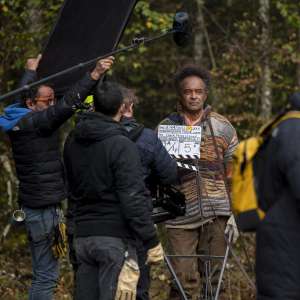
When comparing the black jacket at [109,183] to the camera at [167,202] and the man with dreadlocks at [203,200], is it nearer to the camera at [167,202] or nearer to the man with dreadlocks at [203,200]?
the camera at [167,202]

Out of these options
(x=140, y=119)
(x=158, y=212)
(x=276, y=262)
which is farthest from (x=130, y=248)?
(x=140, y=119)

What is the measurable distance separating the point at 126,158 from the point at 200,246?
1872 millimetres

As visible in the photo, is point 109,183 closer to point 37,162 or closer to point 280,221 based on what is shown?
point 37,162

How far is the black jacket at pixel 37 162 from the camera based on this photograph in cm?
692

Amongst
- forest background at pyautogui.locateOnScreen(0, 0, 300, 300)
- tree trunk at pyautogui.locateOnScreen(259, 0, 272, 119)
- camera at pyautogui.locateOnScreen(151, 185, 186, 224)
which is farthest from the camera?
tree trunk at pyautogui.locateOnScreen(259, 0, 272, 119)

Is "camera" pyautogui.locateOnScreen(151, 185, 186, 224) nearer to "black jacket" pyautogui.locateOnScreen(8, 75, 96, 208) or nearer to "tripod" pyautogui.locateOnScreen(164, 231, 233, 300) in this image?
"tripod" pyautogui.locateOnScreen(164, 231, 233, 300)

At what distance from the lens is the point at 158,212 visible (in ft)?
22.9

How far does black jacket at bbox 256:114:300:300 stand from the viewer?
16.6ft

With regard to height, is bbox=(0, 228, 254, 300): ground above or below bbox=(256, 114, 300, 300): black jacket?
below

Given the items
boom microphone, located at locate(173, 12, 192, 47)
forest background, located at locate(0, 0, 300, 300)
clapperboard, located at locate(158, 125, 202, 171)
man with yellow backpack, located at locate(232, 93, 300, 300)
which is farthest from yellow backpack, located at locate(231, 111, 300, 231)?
forest background, located at locate(0, 0, 300, 300)

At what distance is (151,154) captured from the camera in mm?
6562

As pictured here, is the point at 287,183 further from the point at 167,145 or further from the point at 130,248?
the point at 167,145

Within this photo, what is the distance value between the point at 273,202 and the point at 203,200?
2.36 meters

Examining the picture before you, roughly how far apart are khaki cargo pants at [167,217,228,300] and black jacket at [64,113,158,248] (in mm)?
1373
